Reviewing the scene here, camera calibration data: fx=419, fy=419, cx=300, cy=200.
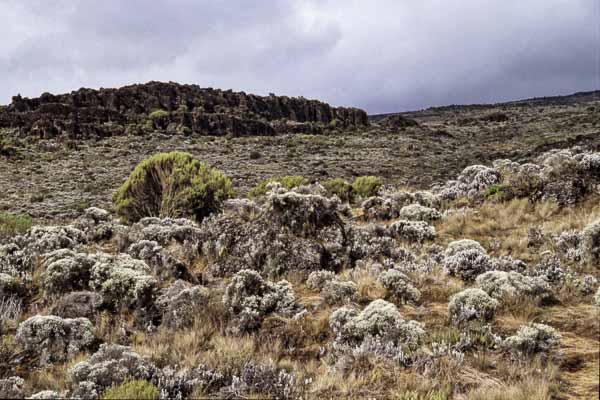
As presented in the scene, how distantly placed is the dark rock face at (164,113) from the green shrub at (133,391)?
2033 inches

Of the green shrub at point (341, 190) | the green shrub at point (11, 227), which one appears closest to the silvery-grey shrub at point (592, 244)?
the green shrub at point (341, 190)

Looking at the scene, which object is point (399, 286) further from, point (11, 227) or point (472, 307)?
point (11, 227)

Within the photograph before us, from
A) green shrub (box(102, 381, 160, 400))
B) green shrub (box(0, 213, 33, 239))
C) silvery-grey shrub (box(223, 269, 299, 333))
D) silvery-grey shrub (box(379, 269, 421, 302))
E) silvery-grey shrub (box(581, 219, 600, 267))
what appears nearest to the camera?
green shrub (box(102, 381, 160, 400))

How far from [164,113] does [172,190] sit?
5401 centimetres

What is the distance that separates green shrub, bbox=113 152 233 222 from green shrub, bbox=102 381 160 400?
330 inches

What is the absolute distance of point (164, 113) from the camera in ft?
205

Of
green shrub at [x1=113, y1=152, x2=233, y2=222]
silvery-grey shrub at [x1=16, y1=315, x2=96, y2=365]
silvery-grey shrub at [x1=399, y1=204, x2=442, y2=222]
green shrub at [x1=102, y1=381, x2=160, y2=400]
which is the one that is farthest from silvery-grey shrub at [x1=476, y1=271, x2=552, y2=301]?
green shrub at [x1=113, y1=152, x2=233, y2=222]

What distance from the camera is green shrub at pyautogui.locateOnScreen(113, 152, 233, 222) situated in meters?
12.0

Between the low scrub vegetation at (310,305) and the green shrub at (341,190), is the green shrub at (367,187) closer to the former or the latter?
the green shrub at (341,190)

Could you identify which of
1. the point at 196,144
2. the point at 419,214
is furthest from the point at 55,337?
the point at 196,144

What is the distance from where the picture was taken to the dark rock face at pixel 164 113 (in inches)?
2062

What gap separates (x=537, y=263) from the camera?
22.4 ft

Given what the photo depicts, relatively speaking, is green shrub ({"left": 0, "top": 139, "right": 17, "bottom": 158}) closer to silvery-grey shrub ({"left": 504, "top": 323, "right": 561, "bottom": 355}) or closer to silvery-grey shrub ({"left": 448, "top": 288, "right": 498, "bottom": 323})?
silvery-grey shrub ({"left": 448, "top": 288, "right": 498, "bottom": 323})

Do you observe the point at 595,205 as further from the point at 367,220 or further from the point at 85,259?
the point at 85,259
